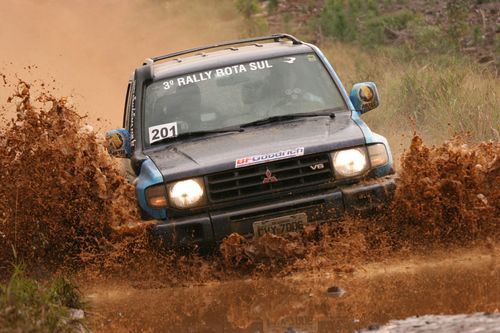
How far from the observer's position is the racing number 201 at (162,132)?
9.02 m

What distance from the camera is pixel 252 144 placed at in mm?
8375

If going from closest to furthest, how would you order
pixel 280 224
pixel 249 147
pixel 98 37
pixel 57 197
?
pixel 280 224
pixel 249 147
pixel 57 197
pixel 98 37

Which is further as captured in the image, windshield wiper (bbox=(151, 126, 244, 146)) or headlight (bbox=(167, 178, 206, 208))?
windshield wiper (bbox=(151, 126, 244, 146))

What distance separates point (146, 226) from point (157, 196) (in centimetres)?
22

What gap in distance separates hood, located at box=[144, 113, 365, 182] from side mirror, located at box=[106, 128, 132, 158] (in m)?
0.24

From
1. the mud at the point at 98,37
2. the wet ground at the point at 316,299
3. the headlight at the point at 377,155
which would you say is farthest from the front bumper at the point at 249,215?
the mud at the point at 98,37

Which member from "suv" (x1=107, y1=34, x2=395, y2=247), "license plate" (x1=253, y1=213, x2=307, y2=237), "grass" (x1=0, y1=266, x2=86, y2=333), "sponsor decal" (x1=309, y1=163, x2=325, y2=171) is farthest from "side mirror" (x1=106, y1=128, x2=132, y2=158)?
"grass" (x1=0, y1=266, x2=86, y2=333)

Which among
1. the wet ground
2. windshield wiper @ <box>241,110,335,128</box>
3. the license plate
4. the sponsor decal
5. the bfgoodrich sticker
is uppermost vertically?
windshield wiper @ <box>241,110,335,128</box>

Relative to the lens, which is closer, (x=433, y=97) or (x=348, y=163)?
(x=348, y=163)

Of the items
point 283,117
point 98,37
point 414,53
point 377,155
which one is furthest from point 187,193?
point 98,37

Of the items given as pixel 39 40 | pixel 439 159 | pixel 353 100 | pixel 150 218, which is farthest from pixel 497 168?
pixel 39 40

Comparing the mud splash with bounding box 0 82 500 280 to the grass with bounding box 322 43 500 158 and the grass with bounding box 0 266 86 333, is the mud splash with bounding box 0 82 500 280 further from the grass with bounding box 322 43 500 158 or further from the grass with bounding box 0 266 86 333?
the grass with bounding box 322 43 500 158

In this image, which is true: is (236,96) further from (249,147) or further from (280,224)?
(280,224)

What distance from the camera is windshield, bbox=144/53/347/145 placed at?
29.7ft
